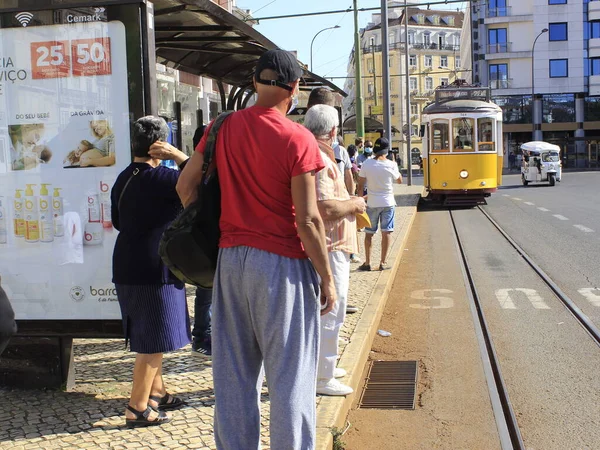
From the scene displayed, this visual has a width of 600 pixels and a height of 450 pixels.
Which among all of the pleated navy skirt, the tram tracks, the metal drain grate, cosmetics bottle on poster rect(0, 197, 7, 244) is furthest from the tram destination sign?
the pleated navy skirt

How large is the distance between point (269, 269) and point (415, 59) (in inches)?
4140

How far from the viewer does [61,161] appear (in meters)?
5.16

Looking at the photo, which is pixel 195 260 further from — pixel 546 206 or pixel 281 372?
pixel 546 206

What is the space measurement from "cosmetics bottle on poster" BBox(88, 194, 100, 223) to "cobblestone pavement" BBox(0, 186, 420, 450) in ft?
3.78

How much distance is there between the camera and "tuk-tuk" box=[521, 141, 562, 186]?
36.6 meters

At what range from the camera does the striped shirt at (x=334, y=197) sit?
15.0 feet

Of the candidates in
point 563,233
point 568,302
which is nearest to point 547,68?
point 563,233

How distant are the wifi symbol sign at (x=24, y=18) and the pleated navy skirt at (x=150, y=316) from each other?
6.19 feet

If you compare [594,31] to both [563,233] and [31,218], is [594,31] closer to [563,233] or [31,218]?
[563,233]

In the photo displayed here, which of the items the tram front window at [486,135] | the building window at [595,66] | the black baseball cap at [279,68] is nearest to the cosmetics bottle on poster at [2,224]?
the black baseball cap at [279,68]

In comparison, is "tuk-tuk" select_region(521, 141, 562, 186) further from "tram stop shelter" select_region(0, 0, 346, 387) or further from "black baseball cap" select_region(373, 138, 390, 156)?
"tram stop shelter" select_region(0, 0, 346, 387)

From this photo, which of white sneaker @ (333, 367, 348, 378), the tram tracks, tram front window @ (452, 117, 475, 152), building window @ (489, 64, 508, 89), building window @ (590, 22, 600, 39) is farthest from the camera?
building window @ (489, 64, 508, 89)

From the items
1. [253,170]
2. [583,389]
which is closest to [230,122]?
[253,170]

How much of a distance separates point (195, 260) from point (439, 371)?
3483 mm
